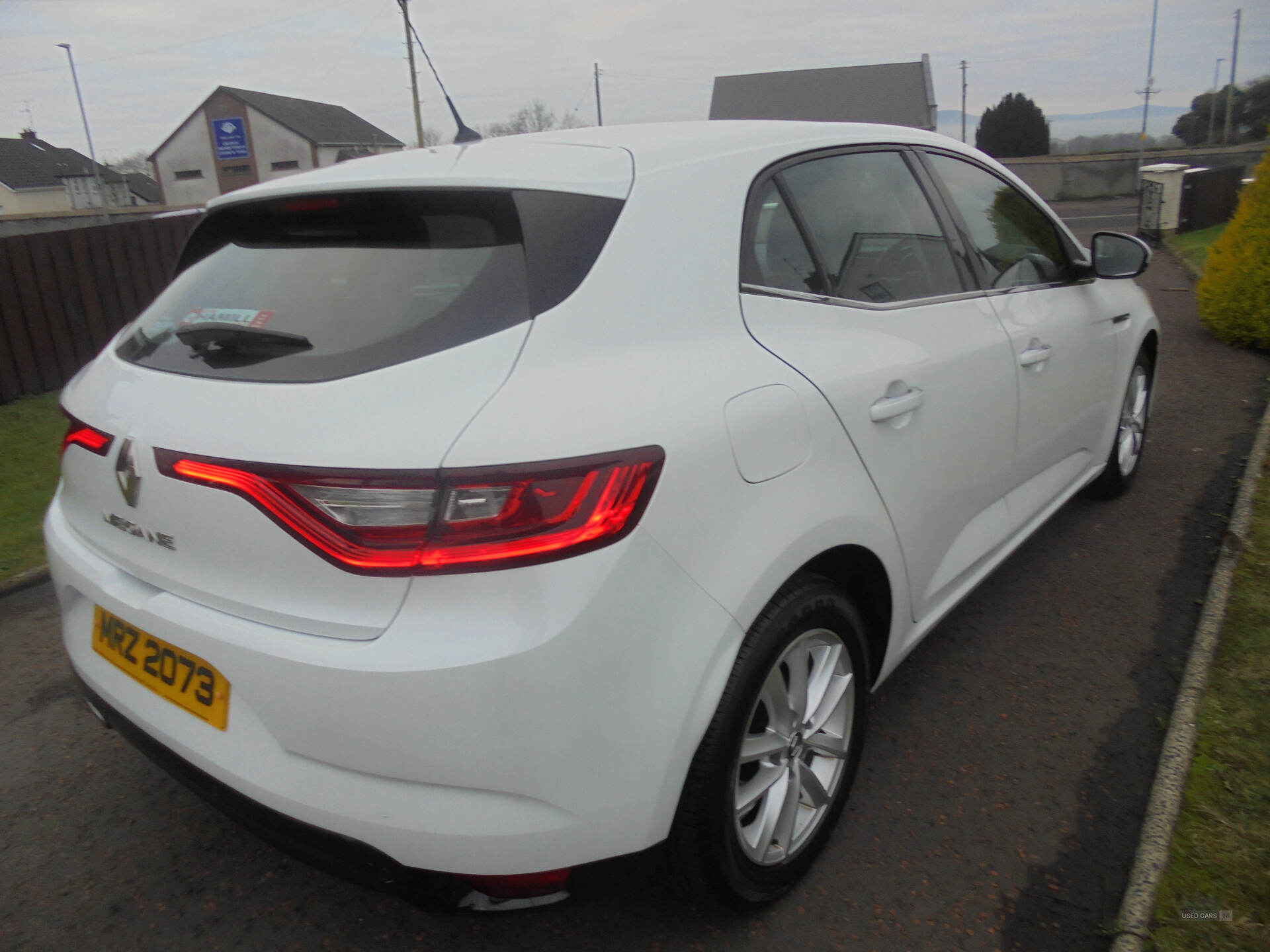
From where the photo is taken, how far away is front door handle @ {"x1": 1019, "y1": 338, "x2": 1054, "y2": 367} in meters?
3.04

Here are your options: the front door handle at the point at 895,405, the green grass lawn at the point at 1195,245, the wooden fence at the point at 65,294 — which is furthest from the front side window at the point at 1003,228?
the green grass lawn at the point at 1195,245

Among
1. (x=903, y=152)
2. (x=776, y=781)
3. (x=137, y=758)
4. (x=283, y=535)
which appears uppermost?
(x=903, y=152)

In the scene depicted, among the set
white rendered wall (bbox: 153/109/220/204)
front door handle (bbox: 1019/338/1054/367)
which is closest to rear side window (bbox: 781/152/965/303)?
front door handle (bbox: 1019/338/1054/367)

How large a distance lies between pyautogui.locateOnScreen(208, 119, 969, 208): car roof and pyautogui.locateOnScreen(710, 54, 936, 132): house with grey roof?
42.7m

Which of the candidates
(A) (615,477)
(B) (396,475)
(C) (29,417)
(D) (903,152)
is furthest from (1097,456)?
(C) (29,417)

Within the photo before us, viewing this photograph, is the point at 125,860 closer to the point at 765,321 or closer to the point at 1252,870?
the point at 765,321

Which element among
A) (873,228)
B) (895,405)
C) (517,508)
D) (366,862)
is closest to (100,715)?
(366,862)

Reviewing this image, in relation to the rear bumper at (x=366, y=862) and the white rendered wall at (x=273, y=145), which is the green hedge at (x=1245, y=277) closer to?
the rear bumper at (x=366, y=862)

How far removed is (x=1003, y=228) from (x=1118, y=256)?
0.84 meters

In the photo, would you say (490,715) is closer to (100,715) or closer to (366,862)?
(366,862)

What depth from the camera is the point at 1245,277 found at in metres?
7.88

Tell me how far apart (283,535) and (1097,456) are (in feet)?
11.8

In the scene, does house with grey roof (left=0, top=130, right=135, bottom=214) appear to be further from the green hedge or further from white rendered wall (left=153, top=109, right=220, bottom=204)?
the green hedge

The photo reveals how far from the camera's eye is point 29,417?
7445 millimetres
